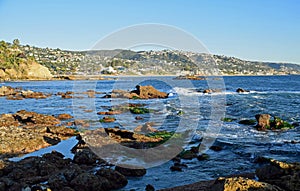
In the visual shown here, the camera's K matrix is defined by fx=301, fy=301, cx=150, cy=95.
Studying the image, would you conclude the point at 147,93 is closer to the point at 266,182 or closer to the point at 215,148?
the point at 215,148

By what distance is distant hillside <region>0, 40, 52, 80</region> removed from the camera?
12975 cm

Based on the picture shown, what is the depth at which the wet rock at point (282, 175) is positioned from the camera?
10016 millimetres

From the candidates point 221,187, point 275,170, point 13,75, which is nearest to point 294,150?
point 275,170

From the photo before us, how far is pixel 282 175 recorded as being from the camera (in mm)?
10930

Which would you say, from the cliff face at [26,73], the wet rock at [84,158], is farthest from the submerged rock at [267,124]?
the cliff face at [26,73]

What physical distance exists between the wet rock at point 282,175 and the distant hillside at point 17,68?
13334 cm

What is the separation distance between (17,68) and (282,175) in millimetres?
145306

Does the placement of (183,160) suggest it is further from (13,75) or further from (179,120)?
(13,75)

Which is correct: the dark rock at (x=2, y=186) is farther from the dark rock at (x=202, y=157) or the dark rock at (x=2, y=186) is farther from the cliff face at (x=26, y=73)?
the cliff face at (x=26, y=73)

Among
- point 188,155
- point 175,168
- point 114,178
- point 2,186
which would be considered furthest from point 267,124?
point 2,186

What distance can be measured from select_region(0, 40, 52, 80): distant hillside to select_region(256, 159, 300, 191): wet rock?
437 ft

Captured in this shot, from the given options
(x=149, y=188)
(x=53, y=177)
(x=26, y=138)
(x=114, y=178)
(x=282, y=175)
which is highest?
(x=282, y=175)

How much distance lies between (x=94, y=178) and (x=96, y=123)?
64.1ft

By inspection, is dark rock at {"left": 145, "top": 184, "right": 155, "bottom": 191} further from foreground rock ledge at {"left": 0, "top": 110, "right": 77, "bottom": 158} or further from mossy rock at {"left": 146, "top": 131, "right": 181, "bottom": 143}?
mossy rock at {"left": 146, "top": 131, "right": 181, "bottom": 143}
